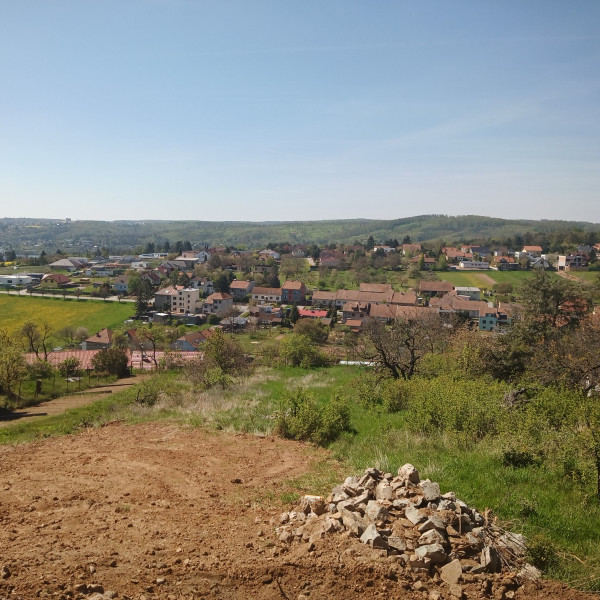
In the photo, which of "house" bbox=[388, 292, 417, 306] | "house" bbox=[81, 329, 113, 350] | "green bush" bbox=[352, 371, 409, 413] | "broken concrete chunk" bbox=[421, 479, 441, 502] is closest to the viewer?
"broken concrete chunk" bbox=[421, 479, 441, 502]

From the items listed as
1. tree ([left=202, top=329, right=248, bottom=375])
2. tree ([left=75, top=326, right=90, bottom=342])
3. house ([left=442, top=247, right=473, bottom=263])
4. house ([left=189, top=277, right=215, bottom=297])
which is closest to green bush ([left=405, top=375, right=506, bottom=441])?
tree ([left=202, top=329, right=248, bottom=375])

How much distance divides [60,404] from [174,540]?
619 inches

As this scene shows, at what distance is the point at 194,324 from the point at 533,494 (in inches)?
2086

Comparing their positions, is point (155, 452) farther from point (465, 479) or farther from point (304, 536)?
point (465, 479)

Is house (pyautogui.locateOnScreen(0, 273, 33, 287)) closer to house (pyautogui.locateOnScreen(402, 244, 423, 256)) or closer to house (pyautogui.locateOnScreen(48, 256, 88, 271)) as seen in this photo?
house (pyautogui.locateOnScreen(48, 256, 88, 271))

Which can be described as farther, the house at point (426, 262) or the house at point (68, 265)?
the house at point (68, 265)

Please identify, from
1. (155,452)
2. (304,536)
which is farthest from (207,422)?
(304,536)

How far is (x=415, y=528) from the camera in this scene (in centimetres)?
502

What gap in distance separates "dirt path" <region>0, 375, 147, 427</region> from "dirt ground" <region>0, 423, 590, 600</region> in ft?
26.8

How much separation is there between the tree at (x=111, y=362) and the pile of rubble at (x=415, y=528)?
2276 centimetres

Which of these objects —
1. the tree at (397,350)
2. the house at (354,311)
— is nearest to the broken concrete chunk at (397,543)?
the tree at (397,350)

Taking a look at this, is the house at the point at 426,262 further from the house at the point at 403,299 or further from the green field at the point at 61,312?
the green field at the point at 61,312

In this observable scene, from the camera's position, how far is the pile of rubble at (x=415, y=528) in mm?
4582

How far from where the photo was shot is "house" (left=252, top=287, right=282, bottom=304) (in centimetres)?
6619
